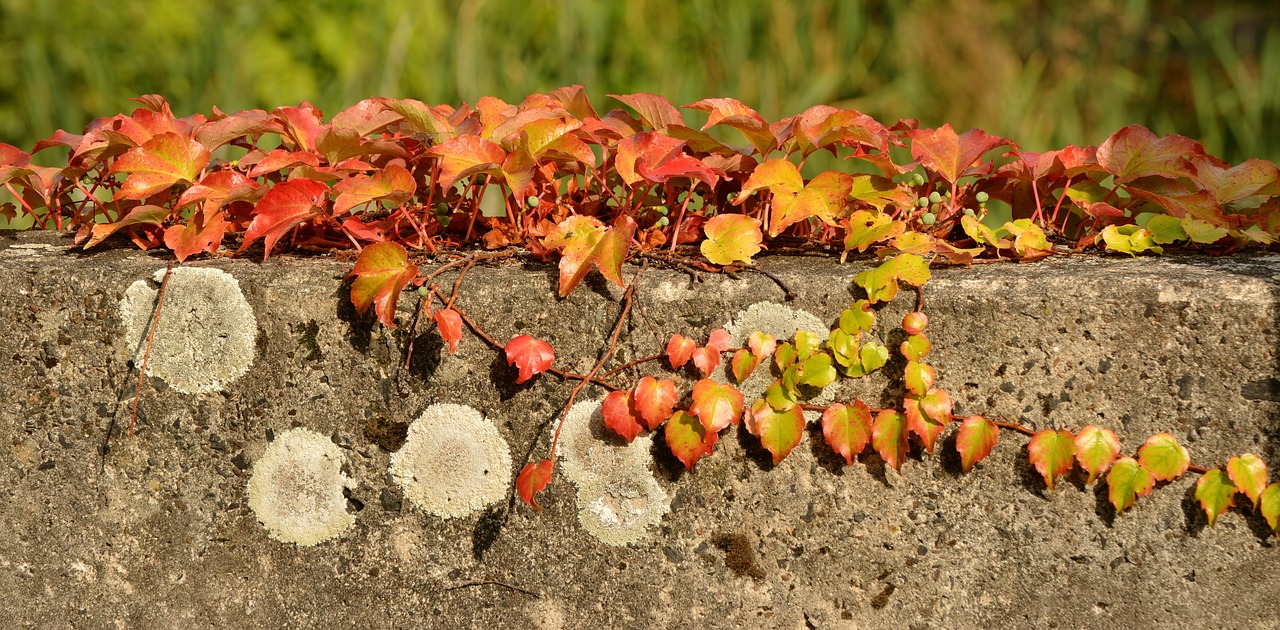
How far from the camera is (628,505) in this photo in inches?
40.8

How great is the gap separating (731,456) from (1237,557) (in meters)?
0.52

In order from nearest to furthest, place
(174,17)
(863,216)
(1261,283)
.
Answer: (1261,283)
(863,216)
(174,17)

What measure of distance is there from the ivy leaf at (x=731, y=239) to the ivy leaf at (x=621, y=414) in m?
0.18

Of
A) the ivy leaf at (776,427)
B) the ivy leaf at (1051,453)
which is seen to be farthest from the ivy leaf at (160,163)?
the ivy leaf at (1051,453)

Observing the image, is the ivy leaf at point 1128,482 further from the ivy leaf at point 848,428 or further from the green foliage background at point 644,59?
the green foliage background at point 644,59

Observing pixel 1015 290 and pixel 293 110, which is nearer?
pixel 1015 290

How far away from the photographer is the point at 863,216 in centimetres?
110

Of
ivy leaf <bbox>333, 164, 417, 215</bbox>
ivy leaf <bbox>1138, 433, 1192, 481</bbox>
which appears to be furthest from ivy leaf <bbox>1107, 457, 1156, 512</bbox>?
ivy leaf <bbox>333, 164, 417, 215</bbox>

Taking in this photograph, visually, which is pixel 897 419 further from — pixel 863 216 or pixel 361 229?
pixel 361 229

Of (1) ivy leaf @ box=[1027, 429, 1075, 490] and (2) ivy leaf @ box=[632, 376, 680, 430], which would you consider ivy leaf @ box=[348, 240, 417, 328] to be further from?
(1) ivy leaf @ box=[1027, 429, 1075, 490]

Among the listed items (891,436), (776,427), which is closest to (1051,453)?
(891,436)

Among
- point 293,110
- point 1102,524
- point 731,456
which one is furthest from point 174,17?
point 1102,524

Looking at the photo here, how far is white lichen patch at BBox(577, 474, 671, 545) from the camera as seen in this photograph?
1.04 meters

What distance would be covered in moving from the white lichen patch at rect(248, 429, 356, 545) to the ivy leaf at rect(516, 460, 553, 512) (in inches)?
8.1
